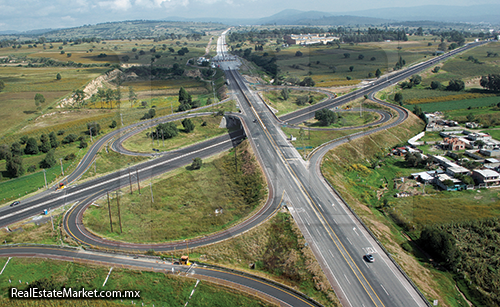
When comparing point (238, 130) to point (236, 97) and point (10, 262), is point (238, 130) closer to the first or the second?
point (236, 97)

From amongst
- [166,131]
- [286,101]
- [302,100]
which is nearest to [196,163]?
[166,131]

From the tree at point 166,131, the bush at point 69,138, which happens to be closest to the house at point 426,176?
the tree at point 166,131

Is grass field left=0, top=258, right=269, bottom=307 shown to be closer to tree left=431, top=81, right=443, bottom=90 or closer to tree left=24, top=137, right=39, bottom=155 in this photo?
tree left=24, top=137, right=39, bottom=155

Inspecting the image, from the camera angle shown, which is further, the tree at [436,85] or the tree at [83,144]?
the tree at [436,85]

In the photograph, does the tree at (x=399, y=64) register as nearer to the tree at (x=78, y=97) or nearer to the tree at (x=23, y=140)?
the tree at (x=78, y=97)

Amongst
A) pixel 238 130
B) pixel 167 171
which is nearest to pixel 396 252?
pixel 167 171

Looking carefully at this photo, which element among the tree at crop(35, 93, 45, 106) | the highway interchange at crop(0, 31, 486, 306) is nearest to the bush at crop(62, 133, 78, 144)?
the highway interchange at crop(0, 31, 486, 306)

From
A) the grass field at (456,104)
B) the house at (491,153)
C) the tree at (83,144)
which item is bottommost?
the house at (491,153)
